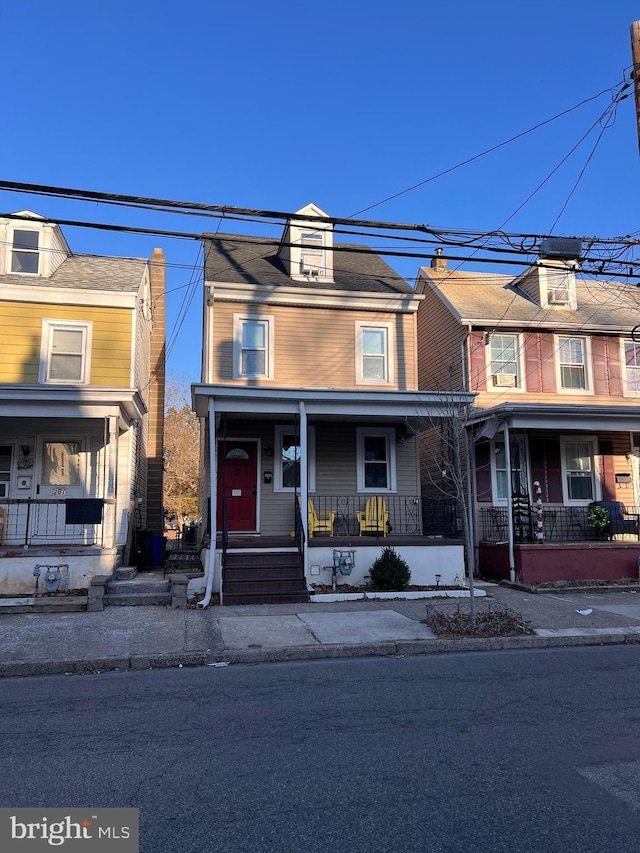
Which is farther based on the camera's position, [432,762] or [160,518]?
[160,518]

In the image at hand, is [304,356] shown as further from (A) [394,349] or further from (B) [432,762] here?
(B) [432,762]

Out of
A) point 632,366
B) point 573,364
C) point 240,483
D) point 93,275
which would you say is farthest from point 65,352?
point 632,366

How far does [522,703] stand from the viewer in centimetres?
584

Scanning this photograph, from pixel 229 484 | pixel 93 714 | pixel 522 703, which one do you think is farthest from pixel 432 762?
pixel 229 484

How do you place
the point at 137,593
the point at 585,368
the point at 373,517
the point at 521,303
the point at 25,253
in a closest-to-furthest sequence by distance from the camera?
the point at 137,593, the point at 373,517, the point at 25,253, the point at 585,368, the point at 521,303

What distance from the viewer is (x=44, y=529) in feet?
44.9

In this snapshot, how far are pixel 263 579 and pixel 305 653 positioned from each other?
12.2 feet

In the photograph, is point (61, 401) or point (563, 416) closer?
point (61, 401)

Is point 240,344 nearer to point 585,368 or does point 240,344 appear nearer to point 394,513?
point 394,513

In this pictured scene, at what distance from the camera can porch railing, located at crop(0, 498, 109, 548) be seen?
42.2 feet

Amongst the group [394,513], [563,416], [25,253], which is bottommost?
[394,513]

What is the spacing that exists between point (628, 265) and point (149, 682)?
10113mm

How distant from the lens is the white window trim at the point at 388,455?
15039 millimetres

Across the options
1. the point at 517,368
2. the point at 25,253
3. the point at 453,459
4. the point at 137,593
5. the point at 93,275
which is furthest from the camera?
the point at 517,368
